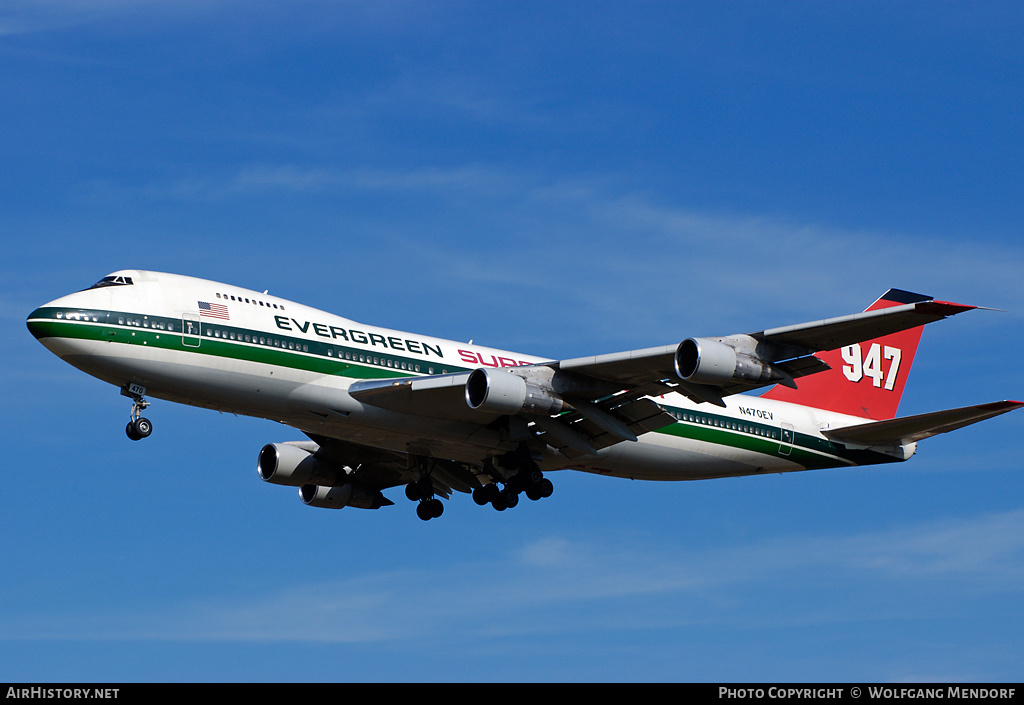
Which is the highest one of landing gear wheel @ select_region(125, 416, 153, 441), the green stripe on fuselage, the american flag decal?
the american flag decal

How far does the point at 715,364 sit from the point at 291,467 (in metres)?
16.4

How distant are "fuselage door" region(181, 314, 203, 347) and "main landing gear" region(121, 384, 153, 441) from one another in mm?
1795

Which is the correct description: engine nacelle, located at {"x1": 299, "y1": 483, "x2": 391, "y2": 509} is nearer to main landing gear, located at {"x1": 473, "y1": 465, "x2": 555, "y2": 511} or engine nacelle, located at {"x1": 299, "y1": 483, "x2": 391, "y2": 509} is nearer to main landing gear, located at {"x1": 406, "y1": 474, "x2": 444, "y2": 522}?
main landing gear, located at {"x1": 406, "y1": 474, "x2": 444, "y2": 522}

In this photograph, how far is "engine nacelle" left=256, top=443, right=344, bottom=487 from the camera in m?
42.2

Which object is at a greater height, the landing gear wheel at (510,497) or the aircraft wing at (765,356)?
the aircraft wing at (765,356)

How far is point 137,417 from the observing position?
33938 millimetres

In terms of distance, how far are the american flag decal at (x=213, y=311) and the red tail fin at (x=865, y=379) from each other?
20.2 meters

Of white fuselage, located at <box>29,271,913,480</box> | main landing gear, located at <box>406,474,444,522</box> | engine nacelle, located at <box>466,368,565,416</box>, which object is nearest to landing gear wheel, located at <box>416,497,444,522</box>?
main landing gear, located at <box>406,474,444,522</box>

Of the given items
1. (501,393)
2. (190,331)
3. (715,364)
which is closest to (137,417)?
(190,331)

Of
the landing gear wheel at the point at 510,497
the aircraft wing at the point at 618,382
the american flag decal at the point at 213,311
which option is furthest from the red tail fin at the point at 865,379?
the american flag decal at the point at 213,311

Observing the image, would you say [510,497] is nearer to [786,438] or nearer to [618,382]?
[618,382]

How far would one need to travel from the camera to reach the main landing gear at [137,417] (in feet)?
111

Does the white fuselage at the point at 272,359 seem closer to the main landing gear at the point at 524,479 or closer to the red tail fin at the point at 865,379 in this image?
the main landing gear at the point at 524,479
